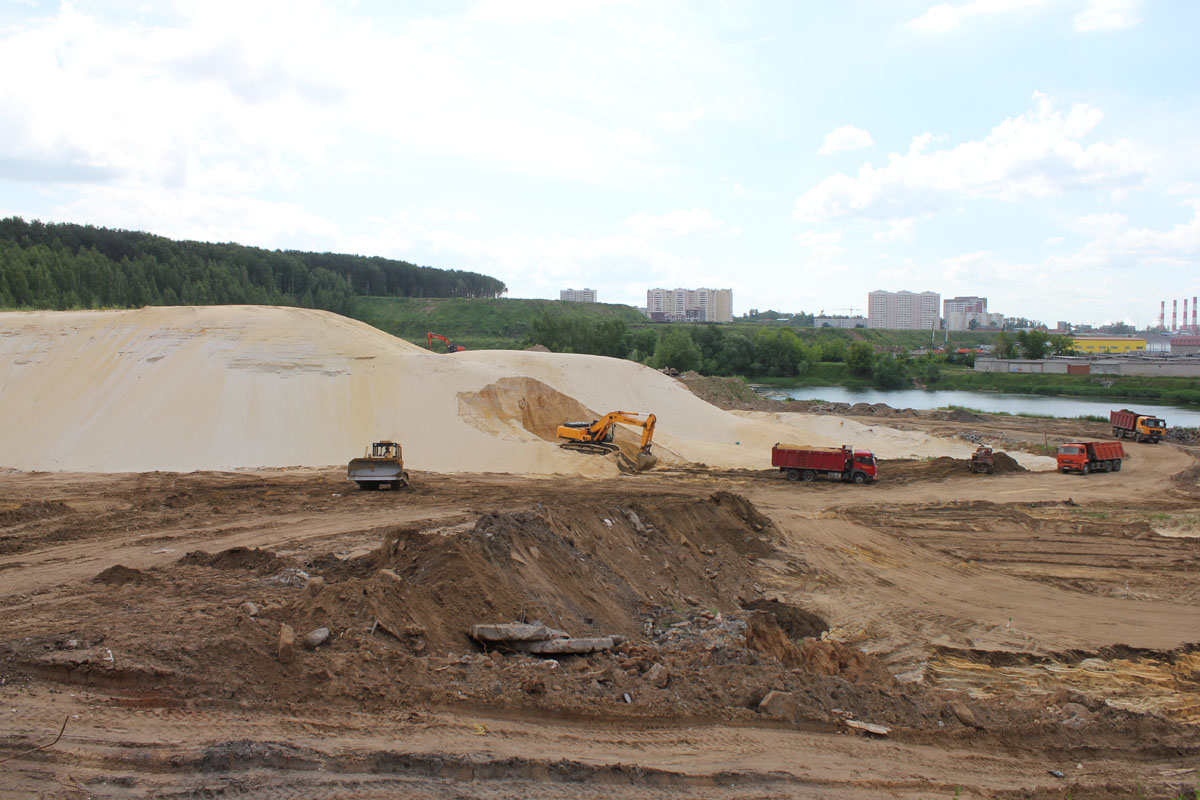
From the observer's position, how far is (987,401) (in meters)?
72.6

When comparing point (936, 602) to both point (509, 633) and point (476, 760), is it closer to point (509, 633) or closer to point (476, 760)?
point (509, 633)

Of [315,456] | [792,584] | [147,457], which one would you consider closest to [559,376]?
[315,456]

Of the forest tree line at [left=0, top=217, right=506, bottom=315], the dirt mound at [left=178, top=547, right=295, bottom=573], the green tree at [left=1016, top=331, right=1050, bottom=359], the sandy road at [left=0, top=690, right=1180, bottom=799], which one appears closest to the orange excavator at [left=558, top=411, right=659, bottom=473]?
the dirt mound at [left=178, top=547, right=295, bottom=573]

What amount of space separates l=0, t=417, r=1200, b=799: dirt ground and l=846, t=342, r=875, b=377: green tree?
70659mm

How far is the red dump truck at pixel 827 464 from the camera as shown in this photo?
30125 millimetres

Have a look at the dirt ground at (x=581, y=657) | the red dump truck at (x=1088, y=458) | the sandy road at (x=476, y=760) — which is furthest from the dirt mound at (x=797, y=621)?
the red dump truck at (x=1088, y=458)

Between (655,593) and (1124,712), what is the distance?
708 cm

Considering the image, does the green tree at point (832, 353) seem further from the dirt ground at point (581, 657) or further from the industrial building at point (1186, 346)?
the dirt ground at point (581, 657)

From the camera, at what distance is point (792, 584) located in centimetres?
1650

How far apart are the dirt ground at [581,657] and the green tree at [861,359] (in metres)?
70.7

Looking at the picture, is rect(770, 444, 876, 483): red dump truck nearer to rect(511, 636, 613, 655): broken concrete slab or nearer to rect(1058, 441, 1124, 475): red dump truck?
rect(1058, 441, 1124, 475): red dump truck

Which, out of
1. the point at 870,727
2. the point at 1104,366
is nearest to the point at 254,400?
the point at 870,727

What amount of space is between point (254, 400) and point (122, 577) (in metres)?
19.1

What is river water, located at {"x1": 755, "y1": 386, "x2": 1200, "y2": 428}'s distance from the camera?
2448 inches
